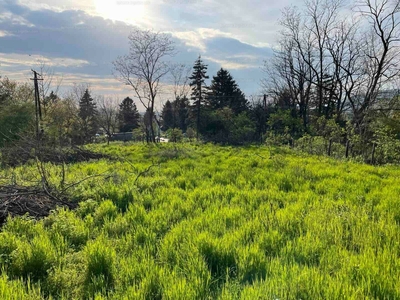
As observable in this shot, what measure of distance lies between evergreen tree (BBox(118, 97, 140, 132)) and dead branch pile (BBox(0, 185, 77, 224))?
48533 mm

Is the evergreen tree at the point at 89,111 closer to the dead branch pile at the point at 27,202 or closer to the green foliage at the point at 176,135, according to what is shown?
the green foliage at the point at 176,135

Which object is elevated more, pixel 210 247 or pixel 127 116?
pixel 127 116

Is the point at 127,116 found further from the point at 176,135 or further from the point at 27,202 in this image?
the point at 27,202

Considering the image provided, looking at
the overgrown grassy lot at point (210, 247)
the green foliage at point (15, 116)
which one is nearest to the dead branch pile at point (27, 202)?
the overgrown grassy lot at point (210, 247)

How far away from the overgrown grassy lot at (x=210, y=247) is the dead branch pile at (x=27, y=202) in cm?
44

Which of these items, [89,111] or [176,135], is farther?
[89,111]

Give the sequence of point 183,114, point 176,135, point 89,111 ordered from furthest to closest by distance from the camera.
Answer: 1. point 89,111
2. point 183,114
3. point 176,135

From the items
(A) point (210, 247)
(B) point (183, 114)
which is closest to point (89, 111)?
(B) point (183, 114)

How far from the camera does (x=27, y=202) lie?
4566 millimetres

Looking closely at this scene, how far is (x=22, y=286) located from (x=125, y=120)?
5267 centimetres

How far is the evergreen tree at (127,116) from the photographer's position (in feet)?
172

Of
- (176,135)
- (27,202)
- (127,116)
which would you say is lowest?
(27,202)

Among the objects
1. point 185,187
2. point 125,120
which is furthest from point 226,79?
point 185,187

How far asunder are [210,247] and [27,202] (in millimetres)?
3470
